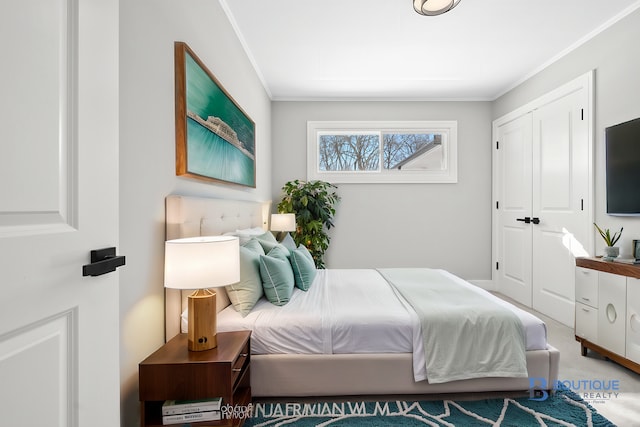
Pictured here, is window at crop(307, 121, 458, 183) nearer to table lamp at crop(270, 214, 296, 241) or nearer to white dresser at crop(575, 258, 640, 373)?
table lamp at crop(270, 214, 296, 241)

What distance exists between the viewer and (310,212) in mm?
4195

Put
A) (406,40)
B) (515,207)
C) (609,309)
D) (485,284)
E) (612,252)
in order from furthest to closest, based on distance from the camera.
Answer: (485,284)
(515,207)
(406,40)
(612,252)
(609,309)

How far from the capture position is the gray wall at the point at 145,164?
1.33 metres

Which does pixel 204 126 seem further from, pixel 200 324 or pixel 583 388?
pixel 583 388

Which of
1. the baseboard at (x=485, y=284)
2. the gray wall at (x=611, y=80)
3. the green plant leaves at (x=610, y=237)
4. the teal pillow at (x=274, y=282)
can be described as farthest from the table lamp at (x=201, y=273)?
the baseboard at (x=485, y=284)

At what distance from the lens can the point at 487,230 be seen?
14.9 ft

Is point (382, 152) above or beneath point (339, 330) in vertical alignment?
above

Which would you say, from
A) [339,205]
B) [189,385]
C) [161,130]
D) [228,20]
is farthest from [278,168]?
[189,385]

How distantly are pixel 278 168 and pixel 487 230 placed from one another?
9.89 ft

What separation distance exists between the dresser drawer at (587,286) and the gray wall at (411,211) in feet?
6.38

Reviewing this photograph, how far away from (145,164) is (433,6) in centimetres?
225

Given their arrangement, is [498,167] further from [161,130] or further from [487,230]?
[161,130]

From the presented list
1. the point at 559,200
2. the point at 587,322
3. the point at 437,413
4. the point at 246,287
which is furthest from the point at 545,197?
the point at 246,287

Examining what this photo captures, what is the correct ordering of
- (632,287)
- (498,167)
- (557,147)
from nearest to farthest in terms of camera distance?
(632,287)
(557,147)
(498,167)
